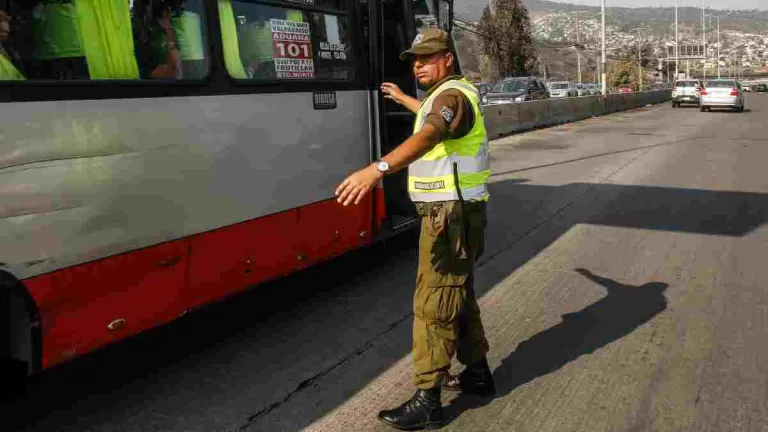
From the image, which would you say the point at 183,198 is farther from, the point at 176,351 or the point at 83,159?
the point at 176,351

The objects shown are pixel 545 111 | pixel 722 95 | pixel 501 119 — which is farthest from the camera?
pixel 722 95

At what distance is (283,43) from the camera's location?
15.8ft

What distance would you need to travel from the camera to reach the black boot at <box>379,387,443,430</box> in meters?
3.42

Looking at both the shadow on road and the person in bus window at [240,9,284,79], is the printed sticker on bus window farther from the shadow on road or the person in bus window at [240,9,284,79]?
the shadow on road

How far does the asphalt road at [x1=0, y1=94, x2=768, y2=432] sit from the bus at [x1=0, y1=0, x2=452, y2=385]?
49cm

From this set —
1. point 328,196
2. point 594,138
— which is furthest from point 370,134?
point 594,138

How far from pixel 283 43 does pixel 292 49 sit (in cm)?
11

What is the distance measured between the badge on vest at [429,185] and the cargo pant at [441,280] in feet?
0.26

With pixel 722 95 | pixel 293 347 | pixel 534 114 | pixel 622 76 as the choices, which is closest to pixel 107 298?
pixel 293 347

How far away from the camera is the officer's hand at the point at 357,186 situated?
2824 mm

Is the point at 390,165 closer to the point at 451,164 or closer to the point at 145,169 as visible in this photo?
the point at 451,164

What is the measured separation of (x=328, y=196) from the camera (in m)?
5.21

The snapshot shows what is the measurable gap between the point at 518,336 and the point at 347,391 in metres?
1.41

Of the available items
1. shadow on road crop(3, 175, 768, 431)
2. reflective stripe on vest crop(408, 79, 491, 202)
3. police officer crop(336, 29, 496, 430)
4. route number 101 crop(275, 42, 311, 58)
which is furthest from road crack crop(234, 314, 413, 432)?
route number 101 crop(275, 42, 311, 58)
